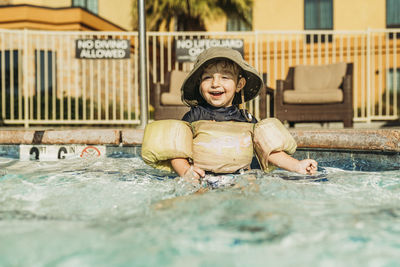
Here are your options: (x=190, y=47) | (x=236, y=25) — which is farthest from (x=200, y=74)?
(x=236, y=25)

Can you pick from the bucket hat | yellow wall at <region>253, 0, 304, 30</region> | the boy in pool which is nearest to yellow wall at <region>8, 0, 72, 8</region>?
yellow wall at <region>253, 0, 304, 30</region>

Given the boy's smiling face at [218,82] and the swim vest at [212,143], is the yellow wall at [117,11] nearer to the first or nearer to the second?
the boy's smiling face at [218,82]

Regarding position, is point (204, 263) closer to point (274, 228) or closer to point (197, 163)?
point (274, 228)

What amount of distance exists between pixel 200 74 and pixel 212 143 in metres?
0.56

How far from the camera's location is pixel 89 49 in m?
6.73

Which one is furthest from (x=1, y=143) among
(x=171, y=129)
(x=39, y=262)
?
(x=39, y=262)

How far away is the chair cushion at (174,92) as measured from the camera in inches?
244

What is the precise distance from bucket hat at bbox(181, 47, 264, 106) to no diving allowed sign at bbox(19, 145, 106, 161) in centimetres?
151

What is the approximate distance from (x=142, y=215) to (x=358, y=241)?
856 millimetres

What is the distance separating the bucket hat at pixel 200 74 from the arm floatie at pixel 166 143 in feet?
1.33

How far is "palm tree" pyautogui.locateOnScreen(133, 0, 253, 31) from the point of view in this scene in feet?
42.0

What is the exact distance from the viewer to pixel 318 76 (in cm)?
739

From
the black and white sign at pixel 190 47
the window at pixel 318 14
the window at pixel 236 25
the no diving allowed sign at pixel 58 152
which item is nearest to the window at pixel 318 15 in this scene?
the window at pixel 318 14

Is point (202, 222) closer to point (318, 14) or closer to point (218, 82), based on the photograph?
point (218, 82)
